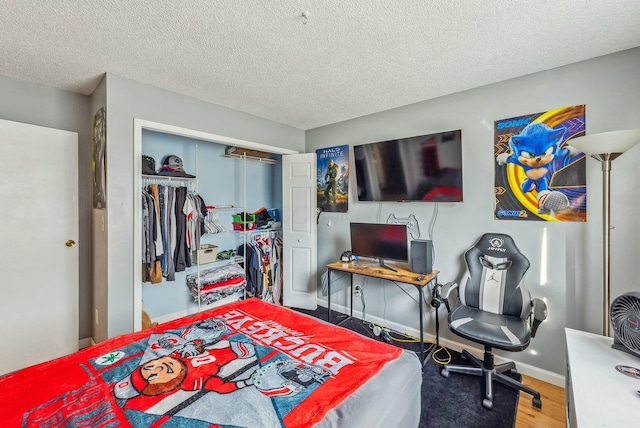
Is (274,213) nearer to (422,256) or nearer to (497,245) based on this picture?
(422,256)

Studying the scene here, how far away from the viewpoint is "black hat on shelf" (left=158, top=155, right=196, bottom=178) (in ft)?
9.74

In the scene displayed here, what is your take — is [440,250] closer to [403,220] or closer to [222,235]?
[403,220]

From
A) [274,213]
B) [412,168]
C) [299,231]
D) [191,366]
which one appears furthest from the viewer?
[274,213]

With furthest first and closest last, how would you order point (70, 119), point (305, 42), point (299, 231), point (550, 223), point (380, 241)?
point (299, 231) → point (380, 241) → point (70, 119) → point (550, 223) → point (305, 42)

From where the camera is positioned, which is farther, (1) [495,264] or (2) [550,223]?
(1) [495,264]

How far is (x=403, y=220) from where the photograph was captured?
9.84 ft

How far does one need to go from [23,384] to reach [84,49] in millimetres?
2033

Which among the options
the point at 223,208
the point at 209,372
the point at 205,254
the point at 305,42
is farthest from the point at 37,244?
the point at 305,42

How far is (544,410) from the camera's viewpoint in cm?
187

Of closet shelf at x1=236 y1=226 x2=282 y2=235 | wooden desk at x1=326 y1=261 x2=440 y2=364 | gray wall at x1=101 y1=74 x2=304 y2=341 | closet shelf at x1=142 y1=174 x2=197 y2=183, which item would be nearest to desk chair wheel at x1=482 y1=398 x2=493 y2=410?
wooden desk at x1=326 y1=261 x2=440 y2=364

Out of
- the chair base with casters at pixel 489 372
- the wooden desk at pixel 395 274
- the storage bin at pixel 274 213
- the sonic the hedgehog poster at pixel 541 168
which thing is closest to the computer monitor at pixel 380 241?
the wooden desk at pixel 395 274

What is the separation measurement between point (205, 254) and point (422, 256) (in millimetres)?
2500

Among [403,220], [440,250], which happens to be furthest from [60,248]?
[440,250]

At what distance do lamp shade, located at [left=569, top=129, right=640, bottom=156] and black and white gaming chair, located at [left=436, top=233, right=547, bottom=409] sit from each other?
890 millimetres
